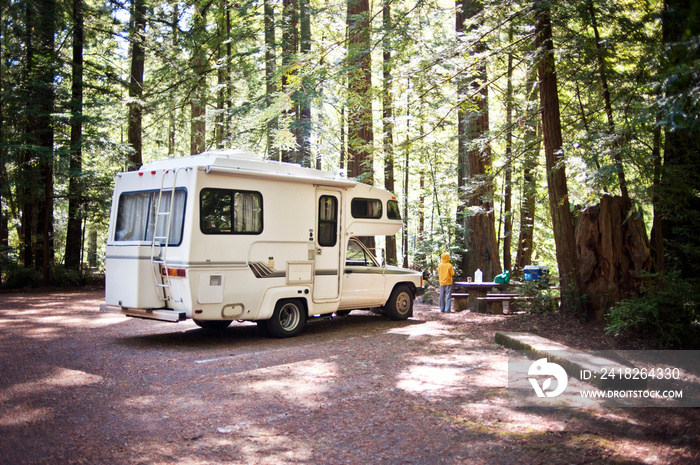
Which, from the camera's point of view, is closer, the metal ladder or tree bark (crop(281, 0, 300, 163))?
the metal ladder

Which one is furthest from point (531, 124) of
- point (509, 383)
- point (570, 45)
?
point (509, 383)

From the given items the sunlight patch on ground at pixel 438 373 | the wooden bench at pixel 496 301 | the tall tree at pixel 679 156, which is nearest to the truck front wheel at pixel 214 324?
the sunlight patch on ground at pixel 438 373

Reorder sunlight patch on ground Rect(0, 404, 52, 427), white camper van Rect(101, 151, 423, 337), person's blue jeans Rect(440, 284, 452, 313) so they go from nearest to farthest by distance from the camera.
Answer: sunlight patch on ground Rect(0, 404, 52, 427), white camper van Rect(101, 151, 423, 337), person's blue jeans Rect(440, 284, 452, 313)

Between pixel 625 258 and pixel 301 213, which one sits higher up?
pixel 301 213

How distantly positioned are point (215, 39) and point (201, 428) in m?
16.9

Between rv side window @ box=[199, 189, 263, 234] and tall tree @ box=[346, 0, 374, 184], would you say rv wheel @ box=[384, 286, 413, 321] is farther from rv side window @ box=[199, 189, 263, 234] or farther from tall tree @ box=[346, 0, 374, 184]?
rv side window @ box=[199, 189, 263, 234]

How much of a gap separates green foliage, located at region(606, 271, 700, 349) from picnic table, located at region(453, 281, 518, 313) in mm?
5049

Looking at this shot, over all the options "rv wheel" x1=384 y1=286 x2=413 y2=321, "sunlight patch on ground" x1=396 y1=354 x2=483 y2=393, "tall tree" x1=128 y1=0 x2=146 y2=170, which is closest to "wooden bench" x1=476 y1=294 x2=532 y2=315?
"rv wheel" x1=384 y1=286 x2=413 y2=321

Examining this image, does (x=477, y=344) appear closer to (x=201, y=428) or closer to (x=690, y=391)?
(x=690, y=391)

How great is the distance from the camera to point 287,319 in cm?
1013

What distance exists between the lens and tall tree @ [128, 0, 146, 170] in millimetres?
18753

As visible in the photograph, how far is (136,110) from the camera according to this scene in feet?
64.1

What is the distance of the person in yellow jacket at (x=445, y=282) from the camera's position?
13.9 metres

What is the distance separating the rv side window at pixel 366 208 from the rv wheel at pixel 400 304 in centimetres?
188
